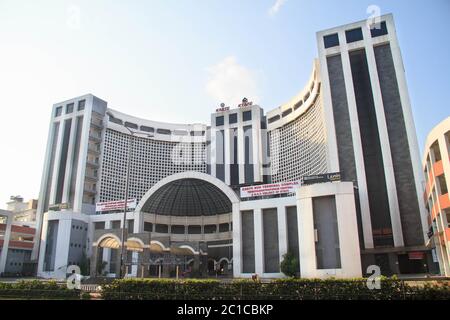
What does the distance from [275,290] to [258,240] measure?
112 ft

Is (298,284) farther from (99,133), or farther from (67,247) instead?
(99,133)

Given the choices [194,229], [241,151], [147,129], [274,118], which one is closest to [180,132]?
[147,129]

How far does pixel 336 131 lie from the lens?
209 ft

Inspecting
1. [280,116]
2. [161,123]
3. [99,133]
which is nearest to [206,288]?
[99,133]

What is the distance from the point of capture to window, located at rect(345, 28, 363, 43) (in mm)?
67438

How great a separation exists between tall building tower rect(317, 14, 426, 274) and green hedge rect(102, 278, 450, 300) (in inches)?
1531

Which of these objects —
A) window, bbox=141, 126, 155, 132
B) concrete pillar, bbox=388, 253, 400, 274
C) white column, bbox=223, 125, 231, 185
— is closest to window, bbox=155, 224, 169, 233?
white column, bbox=223, 125, 231, 185

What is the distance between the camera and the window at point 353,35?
221 ft

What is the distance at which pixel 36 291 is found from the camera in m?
26.1

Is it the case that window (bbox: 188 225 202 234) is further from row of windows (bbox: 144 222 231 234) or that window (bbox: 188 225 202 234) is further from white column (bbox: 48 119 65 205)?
white column (bbox: 48 119 65 205)

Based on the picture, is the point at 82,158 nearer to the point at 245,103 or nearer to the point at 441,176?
the point at 245,103

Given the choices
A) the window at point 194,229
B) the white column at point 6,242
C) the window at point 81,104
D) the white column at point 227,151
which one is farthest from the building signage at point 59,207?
the white column at point 227,151

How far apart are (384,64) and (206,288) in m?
57.2

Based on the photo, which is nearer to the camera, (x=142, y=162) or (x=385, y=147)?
(x=385, y=147)
